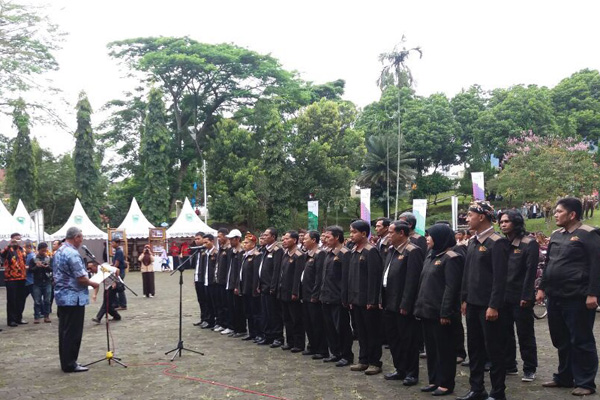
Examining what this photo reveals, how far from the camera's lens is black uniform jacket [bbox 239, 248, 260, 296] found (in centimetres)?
1012

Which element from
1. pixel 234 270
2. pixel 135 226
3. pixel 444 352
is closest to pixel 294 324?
pixel 234 270

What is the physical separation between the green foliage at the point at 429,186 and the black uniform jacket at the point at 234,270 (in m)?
38.1

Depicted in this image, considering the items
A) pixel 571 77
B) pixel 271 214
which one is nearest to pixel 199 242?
pixel 271 214

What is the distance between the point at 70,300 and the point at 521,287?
5.87 meters

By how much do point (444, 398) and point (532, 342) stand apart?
156 cm

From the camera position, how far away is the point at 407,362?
23.5ft

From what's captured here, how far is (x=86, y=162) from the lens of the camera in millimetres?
40875

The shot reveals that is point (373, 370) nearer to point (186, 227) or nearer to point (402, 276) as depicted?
point (402, 276)

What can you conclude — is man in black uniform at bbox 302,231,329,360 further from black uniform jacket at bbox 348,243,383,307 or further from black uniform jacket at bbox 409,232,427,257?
black uniform jacket at bbox 409,232,427,257

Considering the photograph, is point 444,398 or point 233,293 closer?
point 444,398

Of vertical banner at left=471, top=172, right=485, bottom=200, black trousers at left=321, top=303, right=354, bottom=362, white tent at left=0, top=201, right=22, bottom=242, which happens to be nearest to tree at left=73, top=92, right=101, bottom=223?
white tent at left=0, top=201, right=22, bottom=242

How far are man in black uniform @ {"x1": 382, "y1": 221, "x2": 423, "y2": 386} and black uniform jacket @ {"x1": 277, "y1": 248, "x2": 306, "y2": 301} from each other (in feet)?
6.45

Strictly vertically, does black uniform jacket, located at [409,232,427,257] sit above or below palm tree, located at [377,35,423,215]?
below

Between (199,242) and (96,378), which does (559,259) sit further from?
(199,242)
